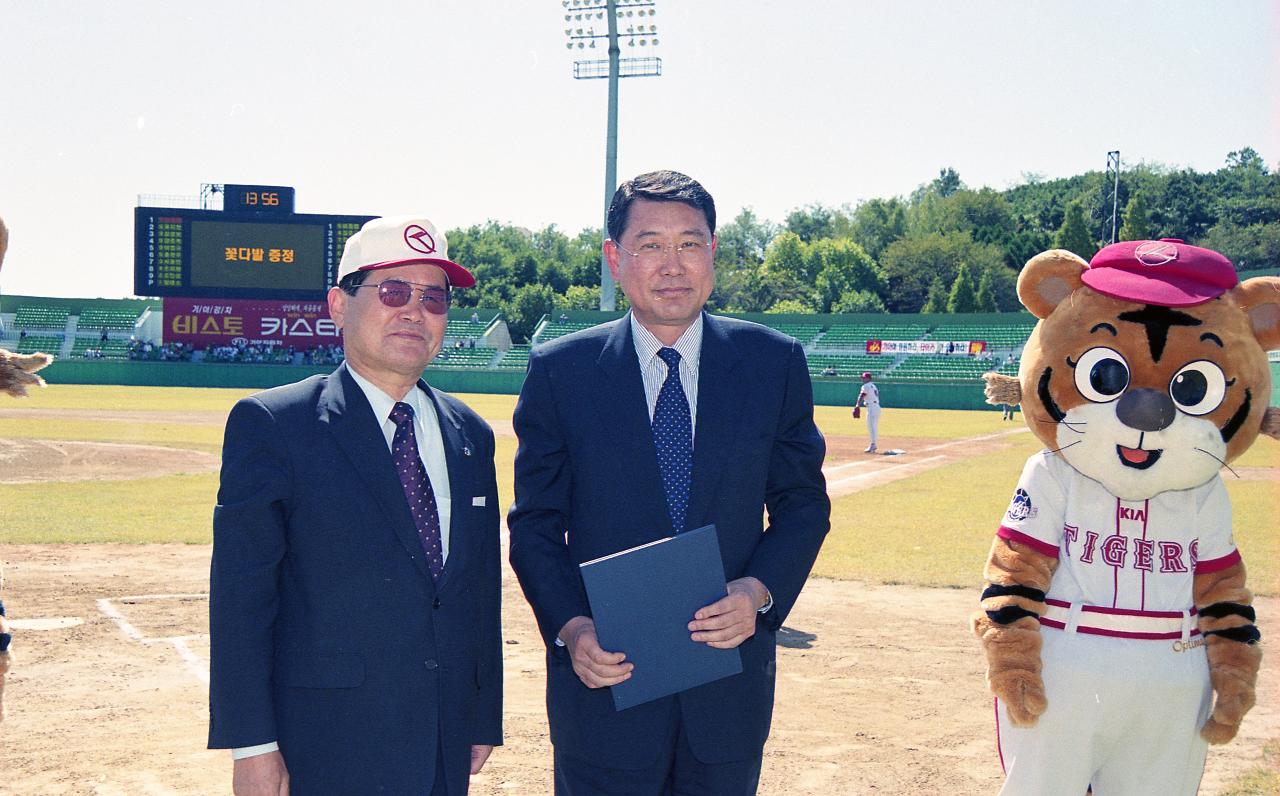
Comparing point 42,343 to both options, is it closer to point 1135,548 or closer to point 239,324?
point 239,324

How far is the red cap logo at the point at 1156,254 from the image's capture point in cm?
374

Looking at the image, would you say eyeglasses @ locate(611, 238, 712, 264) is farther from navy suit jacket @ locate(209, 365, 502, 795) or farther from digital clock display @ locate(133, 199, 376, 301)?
digital clock display @ locate(133, 199, 376, 301)

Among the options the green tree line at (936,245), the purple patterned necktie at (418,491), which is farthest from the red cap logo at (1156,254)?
the green tree line at (936,245)

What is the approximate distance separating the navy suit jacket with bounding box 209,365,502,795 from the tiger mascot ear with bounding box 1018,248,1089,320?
7.43 feet

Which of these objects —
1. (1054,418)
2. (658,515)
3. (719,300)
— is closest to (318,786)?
(658,515)

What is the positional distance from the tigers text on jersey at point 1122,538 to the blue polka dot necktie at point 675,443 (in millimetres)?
1278

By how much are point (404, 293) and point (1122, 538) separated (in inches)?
94.1

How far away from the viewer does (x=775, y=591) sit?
3.07 metres

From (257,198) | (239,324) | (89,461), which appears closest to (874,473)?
(89,461)

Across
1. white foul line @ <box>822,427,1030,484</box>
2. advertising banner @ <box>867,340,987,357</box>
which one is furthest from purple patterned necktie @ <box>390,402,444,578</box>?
advertising banner @ <box>867,340,987,357</box>

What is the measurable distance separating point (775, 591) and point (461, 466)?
0.95 meters

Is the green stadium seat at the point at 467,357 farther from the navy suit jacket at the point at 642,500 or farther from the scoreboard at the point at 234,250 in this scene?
the navy suit jacket at the point at 642,500

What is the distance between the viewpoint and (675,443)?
10.2 ft

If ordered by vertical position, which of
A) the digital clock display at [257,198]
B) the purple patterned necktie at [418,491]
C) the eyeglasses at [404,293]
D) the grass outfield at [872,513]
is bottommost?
the grass outfield at [872,513]
